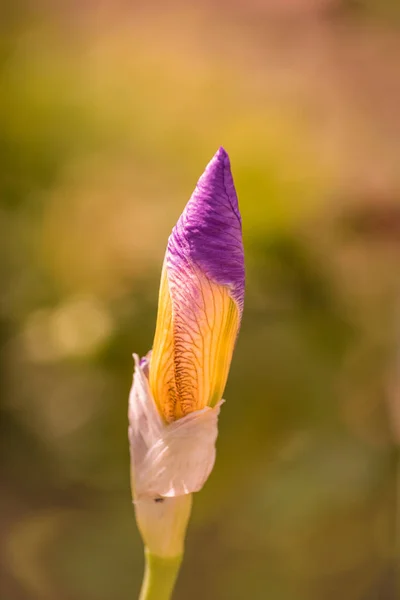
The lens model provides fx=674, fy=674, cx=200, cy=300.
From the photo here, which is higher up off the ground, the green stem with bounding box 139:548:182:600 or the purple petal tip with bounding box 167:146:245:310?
the purple petal tip with bounding box 167:146:245:310

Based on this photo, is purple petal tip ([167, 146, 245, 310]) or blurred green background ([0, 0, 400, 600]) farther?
blurred green background ([0, 0, 400, 600])

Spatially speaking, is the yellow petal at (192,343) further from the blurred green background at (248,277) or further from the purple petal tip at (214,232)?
the blurred green background at (248,277)

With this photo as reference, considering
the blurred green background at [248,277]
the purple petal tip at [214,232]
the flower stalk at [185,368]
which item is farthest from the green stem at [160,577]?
the blurred green background at [248,277]

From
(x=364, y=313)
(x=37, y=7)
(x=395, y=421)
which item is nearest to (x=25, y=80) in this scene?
(x=37, y=7)

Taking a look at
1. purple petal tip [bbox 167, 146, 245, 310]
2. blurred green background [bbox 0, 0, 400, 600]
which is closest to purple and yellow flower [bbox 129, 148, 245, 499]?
purple petal tip [bbox 167, 146, 245, 310]

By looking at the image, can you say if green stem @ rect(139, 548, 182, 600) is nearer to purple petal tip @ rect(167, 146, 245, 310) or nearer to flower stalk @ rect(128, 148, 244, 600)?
flower stalk @ rect(128, 148, 244, 600)

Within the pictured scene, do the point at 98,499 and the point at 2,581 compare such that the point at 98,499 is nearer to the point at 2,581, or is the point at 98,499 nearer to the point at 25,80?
the point at 2,581

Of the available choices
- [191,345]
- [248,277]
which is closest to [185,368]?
[191,345]
